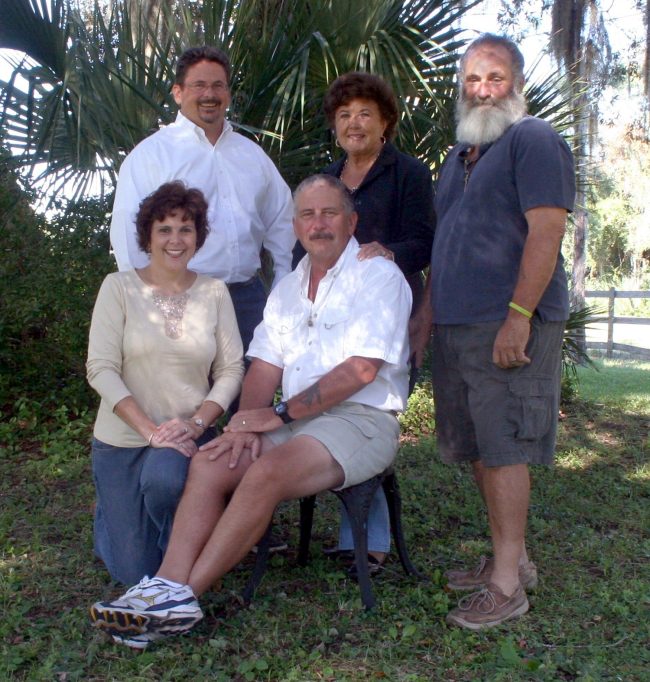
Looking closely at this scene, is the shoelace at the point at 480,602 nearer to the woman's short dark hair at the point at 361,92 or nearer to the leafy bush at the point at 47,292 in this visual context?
the woman's short dark hair at the point at 361,92

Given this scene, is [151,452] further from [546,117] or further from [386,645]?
[546,117]

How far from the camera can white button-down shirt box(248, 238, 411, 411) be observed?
10.8 feet

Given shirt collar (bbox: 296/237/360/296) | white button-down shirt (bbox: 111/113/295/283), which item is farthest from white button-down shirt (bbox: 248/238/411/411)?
white button-down shirt (bbox: 111/113/295/283)

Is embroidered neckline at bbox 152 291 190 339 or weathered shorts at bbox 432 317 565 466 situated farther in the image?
embroidered neckline at bbox 152 291 190 339

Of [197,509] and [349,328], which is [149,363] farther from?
[349,328]

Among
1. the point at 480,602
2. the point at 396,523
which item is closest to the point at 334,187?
the point at 396,523

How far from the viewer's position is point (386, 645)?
2963 mm

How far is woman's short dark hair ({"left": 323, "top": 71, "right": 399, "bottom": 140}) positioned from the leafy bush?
304cm

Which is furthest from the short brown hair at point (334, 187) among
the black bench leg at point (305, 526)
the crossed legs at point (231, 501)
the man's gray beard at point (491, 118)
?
the black bench leg at point (305, 526)

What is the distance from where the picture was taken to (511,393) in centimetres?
312

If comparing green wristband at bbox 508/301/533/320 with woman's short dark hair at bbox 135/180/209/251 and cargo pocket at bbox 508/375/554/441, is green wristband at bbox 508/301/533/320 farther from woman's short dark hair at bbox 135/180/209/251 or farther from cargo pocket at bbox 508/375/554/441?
woman's short dark hair at bbox 135/180/209/251

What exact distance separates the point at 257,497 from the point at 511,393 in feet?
3.11

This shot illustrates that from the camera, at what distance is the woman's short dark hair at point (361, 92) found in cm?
360

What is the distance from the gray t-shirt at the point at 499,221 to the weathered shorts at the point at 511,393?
0.22 feet
